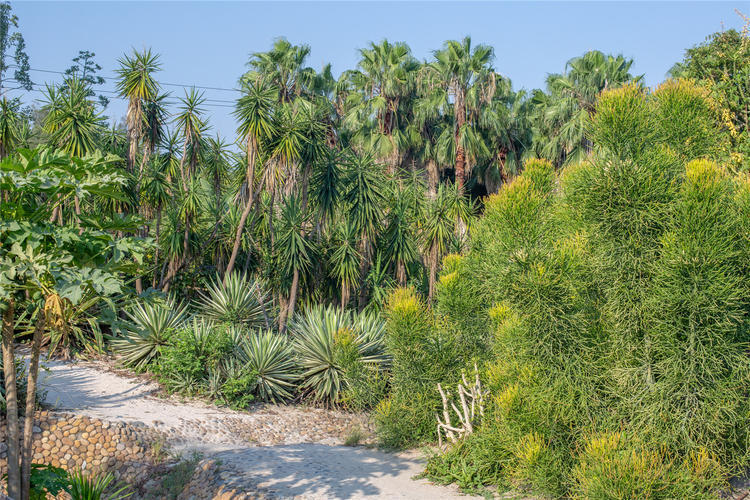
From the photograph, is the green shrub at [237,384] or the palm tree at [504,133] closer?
the green shrub at [237,384]

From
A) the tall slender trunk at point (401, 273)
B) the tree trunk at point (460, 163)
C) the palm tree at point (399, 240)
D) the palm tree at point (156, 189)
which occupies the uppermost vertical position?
the tree trunk at point (460, 163)

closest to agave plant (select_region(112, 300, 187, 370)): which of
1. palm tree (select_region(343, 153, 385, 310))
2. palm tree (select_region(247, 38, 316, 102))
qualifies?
palm tree (select_region(343, 153, 385, 310))

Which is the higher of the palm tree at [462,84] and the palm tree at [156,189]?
the palm tree at [462,84]

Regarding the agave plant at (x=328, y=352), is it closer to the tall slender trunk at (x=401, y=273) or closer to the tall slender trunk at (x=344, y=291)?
the tall slender trunk at (x=344, y=291)

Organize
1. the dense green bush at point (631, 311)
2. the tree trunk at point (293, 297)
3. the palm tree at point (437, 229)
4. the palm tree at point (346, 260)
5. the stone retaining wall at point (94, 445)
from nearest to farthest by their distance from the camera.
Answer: the dense green bush at point (631, 311) → the stone retaining wall at point (94, 445) → the tree trunk at point (293, 297) → the palm tree at point (346, 260) → the palm tree at point (437, 229)

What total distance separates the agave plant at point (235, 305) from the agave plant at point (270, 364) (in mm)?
1373

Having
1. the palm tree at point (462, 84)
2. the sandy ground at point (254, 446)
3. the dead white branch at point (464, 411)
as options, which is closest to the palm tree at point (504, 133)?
the palm tree at point (462, 84)

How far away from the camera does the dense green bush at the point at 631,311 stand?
17.6ft

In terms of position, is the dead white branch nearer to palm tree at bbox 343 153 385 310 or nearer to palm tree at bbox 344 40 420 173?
palm tree at bbox 343 153 385 310

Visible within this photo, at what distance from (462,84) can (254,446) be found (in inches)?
697

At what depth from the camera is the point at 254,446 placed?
29.4 feet

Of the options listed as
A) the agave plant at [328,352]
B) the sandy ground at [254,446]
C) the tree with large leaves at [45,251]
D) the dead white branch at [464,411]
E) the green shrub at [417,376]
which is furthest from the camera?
the agave plant at [328,352]

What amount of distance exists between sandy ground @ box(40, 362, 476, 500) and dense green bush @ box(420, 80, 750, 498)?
166cm

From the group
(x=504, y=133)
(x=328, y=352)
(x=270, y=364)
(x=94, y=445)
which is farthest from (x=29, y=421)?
(x=504, y=133)
